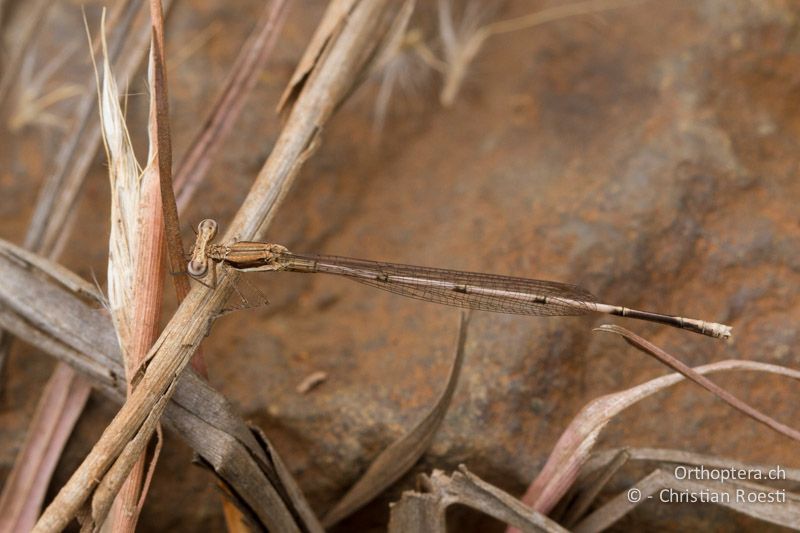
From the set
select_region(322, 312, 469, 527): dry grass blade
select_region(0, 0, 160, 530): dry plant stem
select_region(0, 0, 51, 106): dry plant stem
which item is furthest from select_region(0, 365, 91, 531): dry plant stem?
select_region(0, 0, 51, 106): dry plant stem

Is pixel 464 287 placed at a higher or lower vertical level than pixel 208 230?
higher

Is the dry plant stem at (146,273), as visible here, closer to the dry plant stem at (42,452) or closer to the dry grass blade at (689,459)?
the dry plant stem at (42,452)

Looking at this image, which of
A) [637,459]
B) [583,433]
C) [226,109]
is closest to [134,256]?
[226,109]

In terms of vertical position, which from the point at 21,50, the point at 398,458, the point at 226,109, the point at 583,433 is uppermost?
the point at 21,50

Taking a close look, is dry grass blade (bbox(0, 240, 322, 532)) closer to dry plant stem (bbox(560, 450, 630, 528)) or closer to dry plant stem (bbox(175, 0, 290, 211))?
dry plant stem (bbox(175, 0, 290, 211))

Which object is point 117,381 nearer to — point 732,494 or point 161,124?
point 161,124

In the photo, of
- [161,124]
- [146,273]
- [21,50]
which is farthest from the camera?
[21,50]
